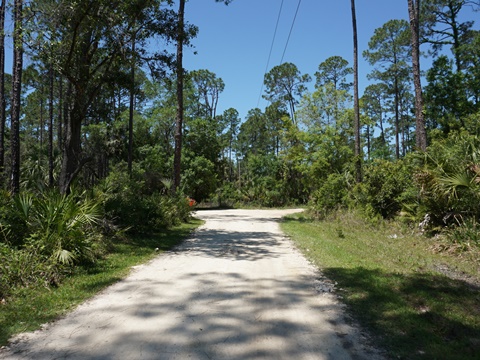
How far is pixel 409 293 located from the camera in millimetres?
6117

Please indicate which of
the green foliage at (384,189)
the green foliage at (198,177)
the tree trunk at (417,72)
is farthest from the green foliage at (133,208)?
the green foliage at (198,177)

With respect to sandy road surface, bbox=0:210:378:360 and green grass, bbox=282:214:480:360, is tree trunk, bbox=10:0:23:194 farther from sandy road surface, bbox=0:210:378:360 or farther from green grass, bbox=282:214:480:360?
green grass, bbox=282:214:480:360

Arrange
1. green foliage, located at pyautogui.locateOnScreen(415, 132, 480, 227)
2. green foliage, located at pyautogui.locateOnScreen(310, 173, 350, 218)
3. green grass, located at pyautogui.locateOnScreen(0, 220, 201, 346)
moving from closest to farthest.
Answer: green grass, located at pyautogui.locateOnScreen(0, 220, 201, 346)
green foliage, located at pyautogui.locateOnScreen(415, 132, 480, 227)
green foliage, located at pyautogui.locateOnScreen(310, 173, 350, 218)

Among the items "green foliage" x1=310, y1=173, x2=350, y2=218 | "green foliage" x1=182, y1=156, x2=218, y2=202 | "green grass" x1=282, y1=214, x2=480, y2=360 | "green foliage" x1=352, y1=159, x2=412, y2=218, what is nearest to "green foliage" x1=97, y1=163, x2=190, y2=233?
"green grass" x1=282, y1=214, x2=480, y2=360

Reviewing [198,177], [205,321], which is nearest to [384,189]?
[205,321]

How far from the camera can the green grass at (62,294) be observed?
4930 mm

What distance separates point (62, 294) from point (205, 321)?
279 cm

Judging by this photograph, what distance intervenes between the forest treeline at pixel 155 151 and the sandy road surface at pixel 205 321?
1.96 m

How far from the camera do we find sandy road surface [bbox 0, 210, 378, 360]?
13.1 feet

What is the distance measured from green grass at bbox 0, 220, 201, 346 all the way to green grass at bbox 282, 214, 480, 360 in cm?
418

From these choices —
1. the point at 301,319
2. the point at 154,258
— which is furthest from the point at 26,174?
the point at 301,319

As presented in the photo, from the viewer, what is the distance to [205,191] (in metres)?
Answer: 39.6

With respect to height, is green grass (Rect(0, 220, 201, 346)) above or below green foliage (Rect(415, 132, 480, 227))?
below

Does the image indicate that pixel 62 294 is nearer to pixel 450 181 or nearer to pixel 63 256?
pixel 63 256
